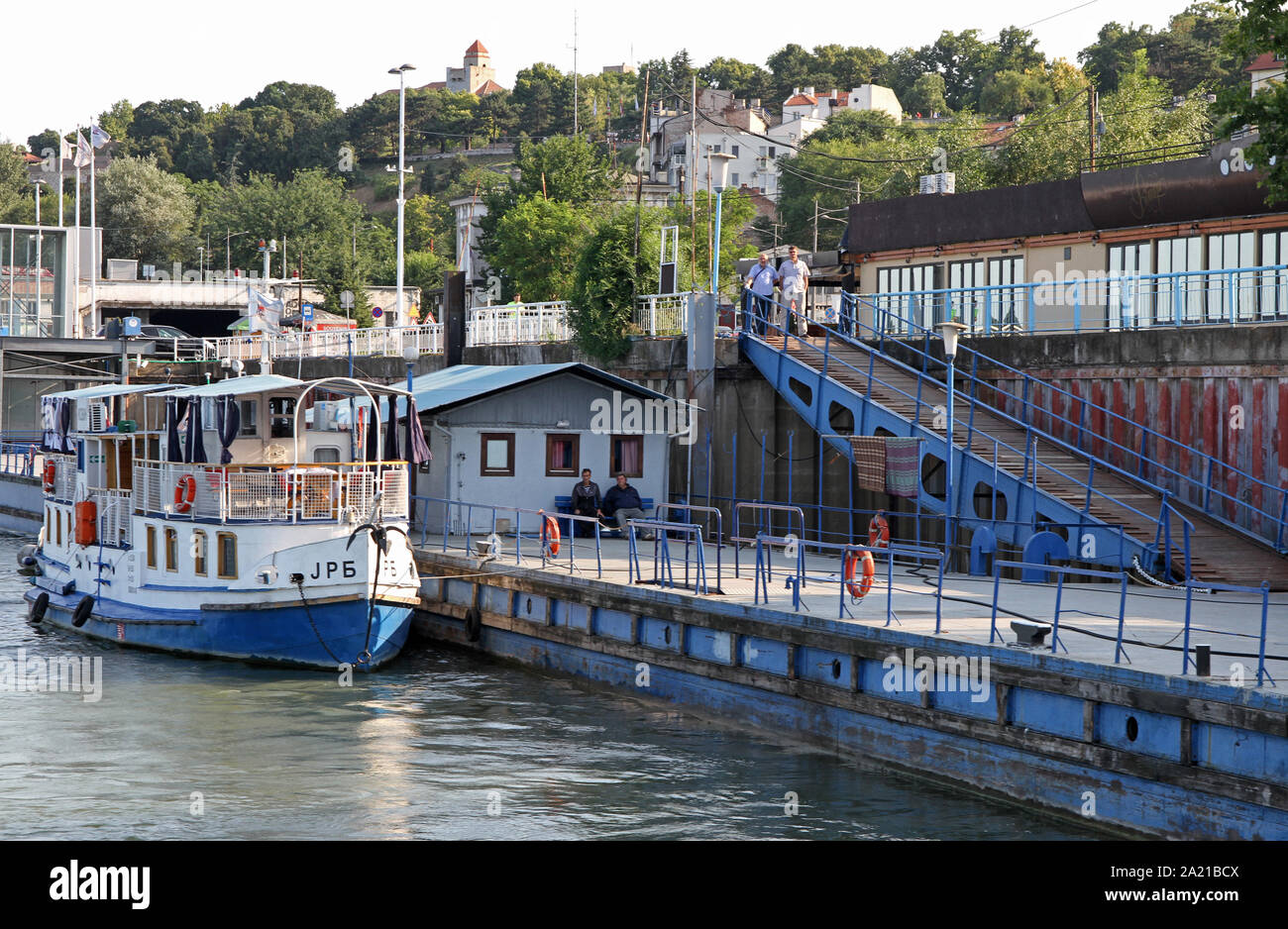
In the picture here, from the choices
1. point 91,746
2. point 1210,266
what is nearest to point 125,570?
point 91,746

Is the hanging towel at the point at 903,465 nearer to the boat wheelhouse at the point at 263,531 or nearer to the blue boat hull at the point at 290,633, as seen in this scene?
the boat wheelhouse at the point at 263,531

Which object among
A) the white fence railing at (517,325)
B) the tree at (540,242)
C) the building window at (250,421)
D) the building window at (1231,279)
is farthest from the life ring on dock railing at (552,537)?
the tree at (540,242)

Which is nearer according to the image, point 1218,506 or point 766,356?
point 1218,506

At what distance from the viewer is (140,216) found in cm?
10431

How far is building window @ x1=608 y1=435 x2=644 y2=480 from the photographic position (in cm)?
2883

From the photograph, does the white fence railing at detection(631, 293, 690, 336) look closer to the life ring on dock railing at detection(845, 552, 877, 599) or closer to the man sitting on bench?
the man sitting on bench

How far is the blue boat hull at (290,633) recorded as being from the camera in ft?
72.8

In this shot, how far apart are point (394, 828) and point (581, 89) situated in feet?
583

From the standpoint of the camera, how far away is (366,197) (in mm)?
159250

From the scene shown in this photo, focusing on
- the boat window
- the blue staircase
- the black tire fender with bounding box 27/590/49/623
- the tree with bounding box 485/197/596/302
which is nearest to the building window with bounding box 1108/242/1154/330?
the blue staircase

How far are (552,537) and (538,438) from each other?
4864mm

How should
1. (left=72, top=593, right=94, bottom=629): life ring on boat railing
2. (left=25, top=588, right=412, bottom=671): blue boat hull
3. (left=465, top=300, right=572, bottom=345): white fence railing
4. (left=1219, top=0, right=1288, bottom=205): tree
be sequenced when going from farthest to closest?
(left=465, top=300, right=572, bottom=345): white fence railing, (left=72, top=593, right=94, bottom=629): life ring on boat railing, (left=25, top=588, right=412, bottom=671): blue boat hull, (left=1219, top=0, right=1288, bottom=205): tree

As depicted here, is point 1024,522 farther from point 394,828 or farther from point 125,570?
point 125,570

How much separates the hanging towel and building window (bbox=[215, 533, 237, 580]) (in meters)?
10.6
